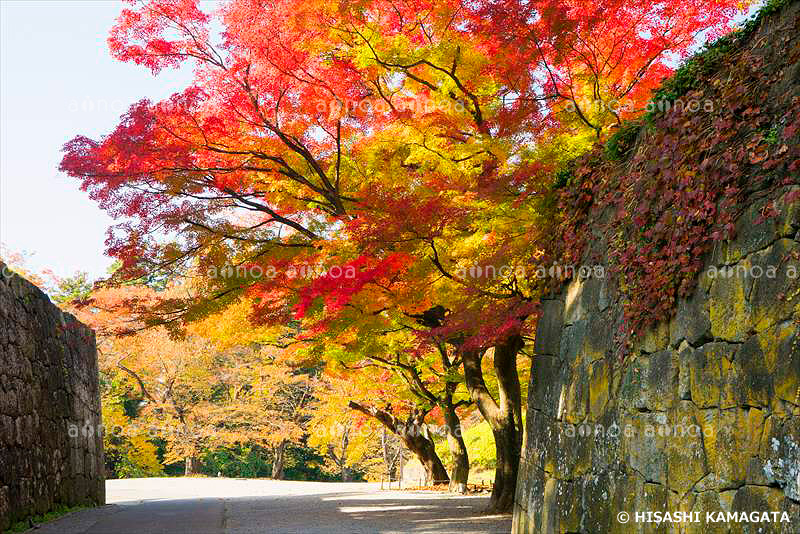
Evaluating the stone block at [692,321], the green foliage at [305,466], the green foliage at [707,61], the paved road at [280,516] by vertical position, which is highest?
the green foliage at [707,61]

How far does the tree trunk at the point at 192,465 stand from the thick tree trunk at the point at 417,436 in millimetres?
12304

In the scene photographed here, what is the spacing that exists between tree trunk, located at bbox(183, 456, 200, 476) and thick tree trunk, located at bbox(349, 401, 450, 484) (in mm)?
12304

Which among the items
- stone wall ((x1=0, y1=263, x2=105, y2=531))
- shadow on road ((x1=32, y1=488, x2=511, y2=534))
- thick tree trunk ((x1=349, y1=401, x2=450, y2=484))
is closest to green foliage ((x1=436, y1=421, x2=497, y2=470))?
thick tree trunk ((x1=349, y1=401, x2=450, y2=484))

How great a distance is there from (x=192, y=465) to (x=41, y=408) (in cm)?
2116

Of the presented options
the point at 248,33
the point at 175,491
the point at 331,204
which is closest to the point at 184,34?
the point at 248,33

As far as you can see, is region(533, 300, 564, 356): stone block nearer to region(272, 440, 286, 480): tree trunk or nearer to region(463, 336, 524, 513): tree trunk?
region(463, 336, 524, 513): tree trunk

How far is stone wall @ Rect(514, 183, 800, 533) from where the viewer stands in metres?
4.00

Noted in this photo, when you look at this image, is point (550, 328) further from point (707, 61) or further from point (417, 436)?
point (417, 436)

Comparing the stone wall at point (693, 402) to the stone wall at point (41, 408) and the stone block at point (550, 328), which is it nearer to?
the stone block at point (550, 328)

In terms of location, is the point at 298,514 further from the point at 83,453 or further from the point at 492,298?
the point at 492,298

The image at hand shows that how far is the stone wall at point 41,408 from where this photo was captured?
920 cm

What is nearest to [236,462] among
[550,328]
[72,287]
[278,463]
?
[278,463]

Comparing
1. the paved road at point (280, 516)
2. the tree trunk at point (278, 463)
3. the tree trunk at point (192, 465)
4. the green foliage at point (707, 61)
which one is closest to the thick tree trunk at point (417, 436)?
the paved road at point (280, 516)

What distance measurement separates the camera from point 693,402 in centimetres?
482
